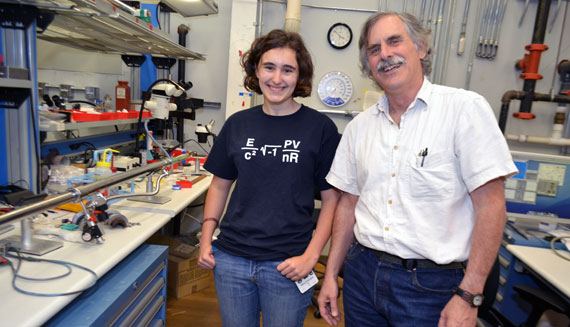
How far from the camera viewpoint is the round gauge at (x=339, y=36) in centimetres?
349

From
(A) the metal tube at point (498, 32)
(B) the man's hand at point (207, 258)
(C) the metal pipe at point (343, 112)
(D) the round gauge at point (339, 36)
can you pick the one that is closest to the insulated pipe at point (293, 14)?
(D) the round gauge at point (339, 36)

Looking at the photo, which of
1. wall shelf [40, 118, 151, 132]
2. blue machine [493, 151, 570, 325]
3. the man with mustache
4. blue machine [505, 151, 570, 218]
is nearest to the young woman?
the man with mustache

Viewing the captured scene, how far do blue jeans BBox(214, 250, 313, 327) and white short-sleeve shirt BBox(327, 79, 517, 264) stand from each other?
0.29 metres

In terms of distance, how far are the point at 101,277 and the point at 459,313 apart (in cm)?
114

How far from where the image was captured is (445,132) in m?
0.94

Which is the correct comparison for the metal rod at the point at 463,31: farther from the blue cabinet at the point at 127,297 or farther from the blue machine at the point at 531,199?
the blue cabinet at the point at 127,297

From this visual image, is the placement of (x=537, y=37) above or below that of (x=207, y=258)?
above

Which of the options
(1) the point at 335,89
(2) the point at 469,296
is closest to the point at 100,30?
(2) the point at 469,296

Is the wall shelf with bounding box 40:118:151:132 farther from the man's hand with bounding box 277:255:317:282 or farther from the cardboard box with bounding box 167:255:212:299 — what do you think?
the man's hand with bounding box 277:255:317:282

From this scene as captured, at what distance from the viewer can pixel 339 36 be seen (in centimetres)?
351

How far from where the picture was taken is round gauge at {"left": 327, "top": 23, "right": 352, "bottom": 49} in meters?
3.49

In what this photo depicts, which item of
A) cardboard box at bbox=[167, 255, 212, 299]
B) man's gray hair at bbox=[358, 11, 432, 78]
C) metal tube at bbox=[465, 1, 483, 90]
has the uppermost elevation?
metal tube at bbox=[465, 1, 483, 90]

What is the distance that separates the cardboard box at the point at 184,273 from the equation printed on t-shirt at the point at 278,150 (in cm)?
165

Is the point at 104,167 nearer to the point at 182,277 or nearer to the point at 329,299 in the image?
the point at 182,277
